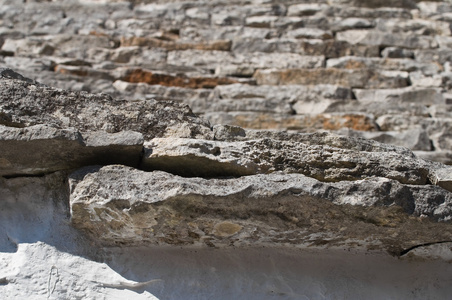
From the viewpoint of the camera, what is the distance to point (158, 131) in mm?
1731

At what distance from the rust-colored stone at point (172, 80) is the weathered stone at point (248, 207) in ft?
5.15

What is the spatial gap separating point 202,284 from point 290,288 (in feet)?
0.69

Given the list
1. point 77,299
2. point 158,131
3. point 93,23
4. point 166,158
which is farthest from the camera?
point 93,23

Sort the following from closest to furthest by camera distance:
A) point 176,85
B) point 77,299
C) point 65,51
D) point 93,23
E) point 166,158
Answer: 1. point 77,299
2. point 166,158
3. point 176,85
4. point 65,51
5. point 93,23

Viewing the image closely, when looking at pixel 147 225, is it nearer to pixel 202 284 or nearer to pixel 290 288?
pixel 202 284

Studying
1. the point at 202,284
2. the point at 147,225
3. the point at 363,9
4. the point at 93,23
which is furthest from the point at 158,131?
the point at 363,9

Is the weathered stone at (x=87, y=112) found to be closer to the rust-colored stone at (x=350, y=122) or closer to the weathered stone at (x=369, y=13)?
the rust-colored stone at (x=350, y=122)

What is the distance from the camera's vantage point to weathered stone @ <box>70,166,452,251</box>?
1468 millimetres

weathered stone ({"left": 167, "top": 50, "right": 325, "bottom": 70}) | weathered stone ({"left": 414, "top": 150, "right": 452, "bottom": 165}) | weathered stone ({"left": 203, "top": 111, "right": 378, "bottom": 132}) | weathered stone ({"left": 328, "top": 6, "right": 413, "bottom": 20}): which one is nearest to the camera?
weathered stone ({"left": 414, "top": 150, "right": 452, "bottom": 165})

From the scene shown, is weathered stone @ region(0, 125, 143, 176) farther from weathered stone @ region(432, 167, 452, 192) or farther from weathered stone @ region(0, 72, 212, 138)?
weathered stone @ region(432, 167, 452, 192)

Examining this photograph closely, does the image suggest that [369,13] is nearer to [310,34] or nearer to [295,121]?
[310,34]

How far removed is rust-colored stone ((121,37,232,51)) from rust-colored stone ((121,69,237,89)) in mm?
346

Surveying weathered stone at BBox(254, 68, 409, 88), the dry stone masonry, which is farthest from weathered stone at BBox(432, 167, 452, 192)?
weathered stone at BBox(254, 68, 409, 88)

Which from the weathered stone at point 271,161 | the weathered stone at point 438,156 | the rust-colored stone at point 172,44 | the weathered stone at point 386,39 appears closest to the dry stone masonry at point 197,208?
the weathered stone at point 271,161
